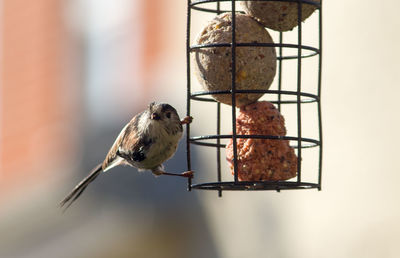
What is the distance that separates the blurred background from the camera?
5.51 meters

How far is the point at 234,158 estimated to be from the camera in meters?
3.65

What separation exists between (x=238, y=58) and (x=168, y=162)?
3699mm

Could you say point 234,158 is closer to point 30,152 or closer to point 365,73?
point 365,73

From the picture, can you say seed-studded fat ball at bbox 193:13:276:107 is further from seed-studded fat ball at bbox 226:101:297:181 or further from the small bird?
the small bird

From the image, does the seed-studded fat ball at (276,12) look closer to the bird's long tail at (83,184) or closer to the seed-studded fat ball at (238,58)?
the seed-studded fat ball at (238,58)

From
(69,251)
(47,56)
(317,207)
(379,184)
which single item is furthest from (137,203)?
(47,56)

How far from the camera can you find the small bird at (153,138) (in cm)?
407

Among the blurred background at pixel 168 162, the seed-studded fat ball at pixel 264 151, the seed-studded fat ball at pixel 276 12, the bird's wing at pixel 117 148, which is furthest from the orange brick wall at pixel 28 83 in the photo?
the seed-studded fat ball at pixel 276 12

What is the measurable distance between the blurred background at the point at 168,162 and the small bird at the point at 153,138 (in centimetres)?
169

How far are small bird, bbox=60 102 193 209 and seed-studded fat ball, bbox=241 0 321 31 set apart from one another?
0.59 metres

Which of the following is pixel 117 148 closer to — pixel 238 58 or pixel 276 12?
pixel 238 58

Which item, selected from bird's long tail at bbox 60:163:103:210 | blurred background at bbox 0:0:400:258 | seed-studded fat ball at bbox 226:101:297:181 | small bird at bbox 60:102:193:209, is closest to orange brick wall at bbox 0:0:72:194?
blurred background at bbox 0:0:400:258

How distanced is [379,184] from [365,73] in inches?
29.3

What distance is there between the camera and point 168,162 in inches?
286
